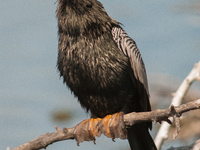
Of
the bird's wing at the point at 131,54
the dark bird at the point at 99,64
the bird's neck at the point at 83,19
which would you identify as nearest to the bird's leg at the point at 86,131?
the dark bird at the point at 99,64

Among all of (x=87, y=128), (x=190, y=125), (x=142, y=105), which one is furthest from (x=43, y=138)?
(x=190, y=125)

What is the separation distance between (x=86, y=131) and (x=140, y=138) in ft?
3.19

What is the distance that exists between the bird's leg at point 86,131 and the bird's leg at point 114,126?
97 mm

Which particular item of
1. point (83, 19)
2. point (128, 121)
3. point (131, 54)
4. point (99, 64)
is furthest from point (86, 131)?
point (83, 19)

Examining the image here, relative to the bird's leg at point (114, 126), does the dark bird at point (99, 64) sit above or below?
above

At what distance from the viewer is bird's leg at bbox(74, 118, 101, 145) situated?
5.18 m

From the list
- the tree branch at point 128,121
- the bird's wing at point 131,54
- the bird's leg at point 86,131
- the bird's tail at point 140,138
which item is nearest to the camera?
the tree branch at point 128,121

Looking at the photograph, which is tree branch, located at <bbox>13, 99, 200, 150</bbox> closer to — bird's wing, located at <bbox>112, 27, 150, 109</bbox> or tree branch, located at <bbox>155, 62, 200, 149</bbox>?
bird's wing, located at <bbox>112, 27, 150, 109</bbox>

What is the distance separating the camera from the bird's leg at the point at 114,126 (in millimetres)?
4988

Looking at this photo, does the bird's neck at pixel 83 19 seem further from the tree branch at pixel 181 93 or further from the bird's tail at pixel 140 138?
the tree branch at pixel 181 93

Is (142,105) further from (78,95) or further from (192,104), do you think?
(192,104)

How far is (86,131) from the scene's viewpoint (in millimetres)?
5234

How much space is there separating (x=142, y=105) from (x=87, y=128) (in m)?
1.00

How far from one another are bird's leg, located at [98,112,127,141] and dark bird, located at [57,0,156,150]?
22cm
